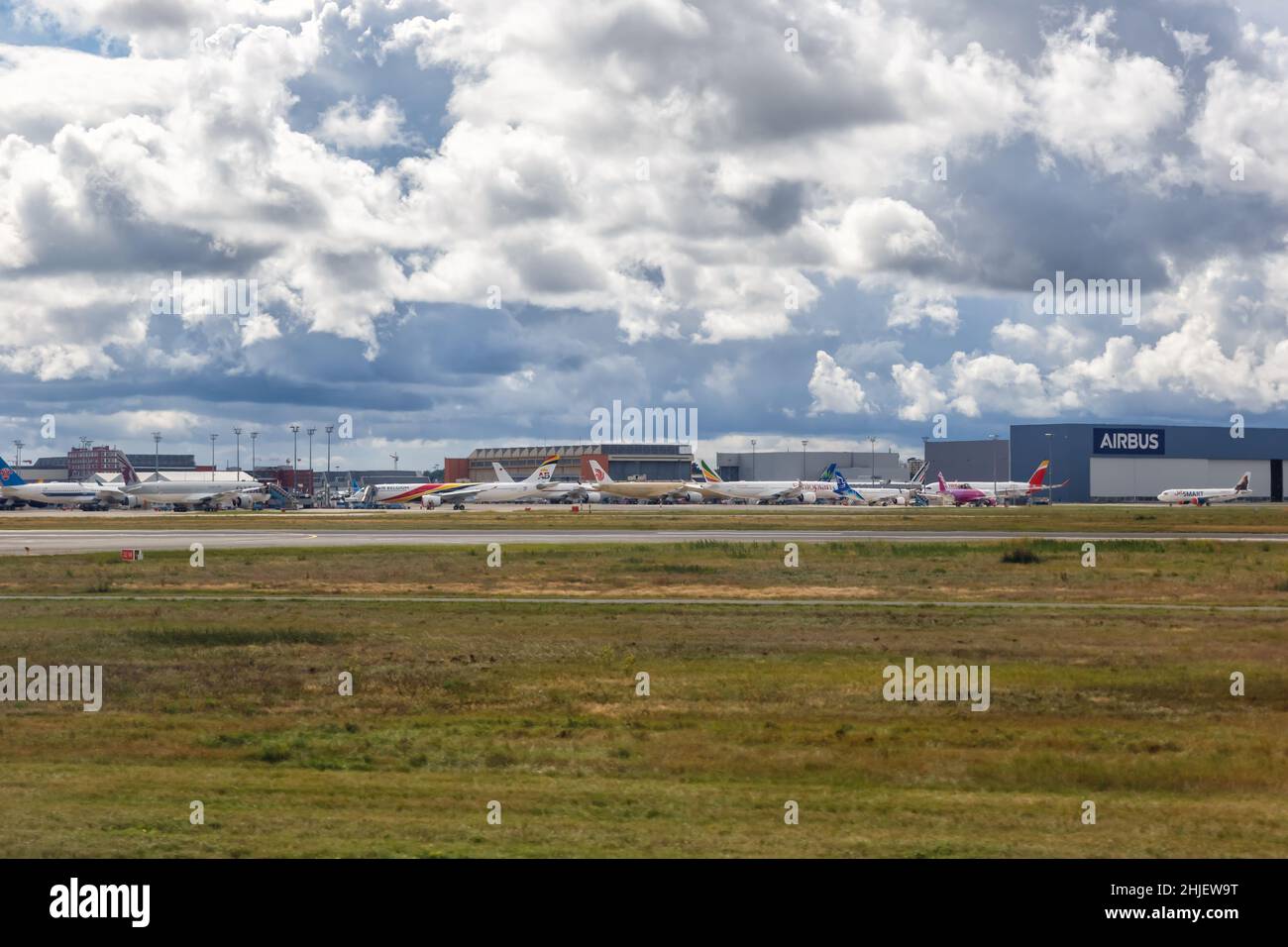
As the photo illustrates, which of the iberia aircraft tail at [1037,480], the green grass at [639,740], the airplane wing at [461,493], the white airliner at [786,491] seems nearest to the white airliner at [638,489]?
the white airliner at [786,491]

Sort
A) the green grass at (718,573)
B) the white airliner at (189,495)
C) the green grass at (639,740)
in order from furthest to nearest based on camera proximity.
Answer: the white airliner at (189,495), the green grass at (718,573), the green grass at (639,740)

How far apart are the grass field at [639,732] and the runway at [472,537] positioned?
26342mm

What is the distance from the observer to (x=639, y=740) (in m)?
20.0

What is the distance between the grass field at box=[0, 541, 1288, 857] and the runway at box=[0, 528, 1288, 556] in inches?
1037

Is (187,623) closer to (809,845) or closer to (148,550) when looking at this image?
(809,845)

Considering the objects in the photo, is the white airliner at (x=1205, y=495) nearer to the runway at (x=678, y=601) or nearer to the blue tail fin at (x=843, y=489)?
the blue tail fin at (x=843, y=489)

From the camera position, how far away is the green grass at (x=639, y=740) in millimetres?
14000

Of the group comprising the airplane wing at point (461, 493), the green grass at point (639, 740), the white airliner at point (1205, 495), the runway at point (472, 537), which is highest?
the airplane wing at point (461, 493)

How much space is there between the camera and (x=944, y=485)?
16950 centimetres

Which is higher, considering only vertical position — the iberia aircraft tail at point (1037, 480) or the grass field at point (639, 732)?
the iberia aircraft tail at point (1037, 480)

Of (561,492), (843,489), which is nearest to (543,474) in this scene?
(561,492)

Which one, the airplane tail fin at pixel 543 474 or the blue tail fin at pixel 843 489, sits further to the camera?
the blue tail fin at pixel 843 489
